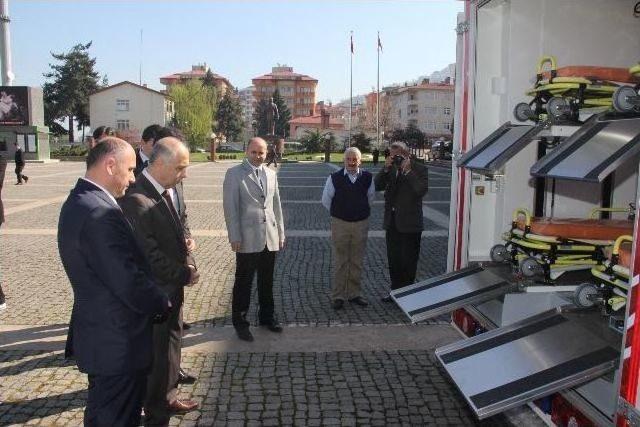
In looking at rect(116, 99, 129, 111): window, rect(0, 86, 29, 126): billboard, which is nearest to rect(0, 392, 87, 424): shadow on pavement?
rect(0, 86, 29, 126): billboard

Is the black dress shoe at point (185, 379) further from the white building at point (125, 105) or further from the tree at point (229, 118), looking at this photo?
the tree at point (229, 118)

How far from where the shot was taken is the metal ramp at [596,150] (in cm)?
A: 279

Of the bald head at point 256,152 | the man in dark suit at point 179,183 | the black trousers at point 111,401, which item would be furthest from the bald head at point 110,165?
the bald head at point 256,152

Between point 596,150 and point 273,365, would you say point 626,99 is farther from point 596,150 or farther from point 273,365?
point 273,365

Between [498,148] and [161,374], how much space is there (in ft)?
9.36

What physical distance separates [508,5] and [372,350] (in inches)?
127

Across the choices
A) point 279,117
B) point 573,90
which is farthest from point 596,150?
point 279,117

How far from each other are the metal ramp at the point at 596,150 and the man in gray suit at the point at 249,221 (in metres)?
2.96

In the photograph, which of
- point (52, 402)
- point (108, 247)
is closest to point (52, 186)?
point (52, 402)

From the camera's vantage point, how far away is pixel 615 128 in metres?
3.12

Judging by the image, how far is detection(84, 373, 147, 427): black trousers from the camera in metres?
2.97

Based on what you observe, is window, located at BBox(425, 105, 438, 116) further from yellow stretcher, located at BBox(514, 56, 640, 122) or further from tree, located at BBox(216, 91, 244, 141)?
yellow stretcher, located at BBox(514, 56, 640, 122)

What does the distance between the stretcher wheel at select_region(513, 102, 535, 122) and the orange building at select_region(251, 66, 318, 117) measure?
465 ft

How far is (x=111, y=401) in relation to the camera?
9.80 ft
